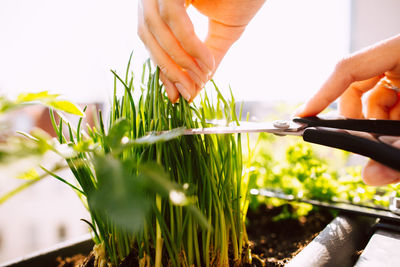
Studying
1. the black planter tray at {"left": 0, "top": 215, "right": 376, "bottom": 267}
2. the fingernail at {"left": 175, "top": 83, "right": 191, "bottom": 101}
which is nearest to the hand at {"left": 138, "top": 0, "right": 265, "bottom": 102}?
the fingernail at {"left": 175, "top": 83, "right": 191, "bottom": 101}

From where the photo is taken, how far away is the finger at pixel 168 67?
1.27 ft

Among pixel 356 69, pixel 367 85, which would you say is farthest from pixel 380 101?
pixel 356 69

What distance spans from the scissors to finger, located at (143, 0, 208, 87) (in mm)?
97

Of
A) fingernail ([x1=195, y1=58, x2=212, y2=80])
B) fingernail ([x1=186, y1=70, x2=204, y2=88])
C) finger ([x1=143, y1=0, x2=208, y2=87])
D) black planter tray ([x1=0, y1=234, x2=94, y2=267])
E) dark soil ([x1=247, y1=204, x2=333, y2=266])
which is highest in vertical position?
finger ([x1=143, y1=0, x2=208, y2=87])

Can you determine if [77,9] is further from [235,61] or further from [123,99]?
[123,99]

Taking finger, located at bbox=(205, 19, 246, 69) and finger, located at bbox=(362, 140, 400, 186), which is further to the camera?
finger, located at bbox=(205, 19, 246, 69)

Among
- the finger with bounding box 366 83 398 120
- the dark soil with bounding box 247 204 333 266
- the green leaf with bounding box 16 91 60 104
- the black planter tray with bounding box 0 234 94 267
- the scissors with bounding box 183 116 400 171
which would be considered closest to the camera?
the green leaf with bounding box 16 91 60 104

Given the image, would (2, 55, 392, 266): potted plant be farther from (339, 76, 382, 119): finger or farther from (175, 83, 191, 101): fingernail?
(339, 76, 382, 119): finger

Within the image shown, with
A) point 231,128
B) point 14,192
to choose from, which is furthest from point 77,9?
point 14,192

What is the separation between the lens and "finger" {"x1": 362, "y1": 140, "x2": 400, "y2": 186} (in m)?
0.37

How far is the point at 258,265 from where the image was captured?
45cm

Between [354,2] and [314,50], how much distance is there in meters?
0.22

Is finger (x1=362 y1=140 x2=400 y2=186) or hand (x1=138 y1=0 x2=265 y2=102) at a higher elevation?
hand (x1=138 y1=0 x2=265 y2=102)

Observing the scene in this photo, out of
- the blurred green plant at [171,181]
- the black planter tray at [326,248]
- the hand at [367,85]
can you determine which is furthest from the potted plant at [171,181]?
the hand at [367,85]
